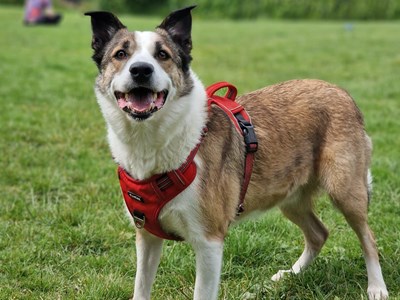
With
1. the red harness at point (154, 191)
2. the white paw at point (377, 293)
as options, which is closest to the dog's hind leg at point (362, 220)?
the white paw at point (377, 293)

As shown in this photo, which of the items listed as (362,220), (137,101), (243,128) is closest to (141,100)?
(137,101)

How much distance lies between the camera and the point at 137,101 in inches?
127

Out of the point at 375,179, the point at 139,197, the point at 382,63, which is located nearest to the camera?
the point at 139,197

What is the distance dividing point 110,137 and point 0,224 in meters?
1.76

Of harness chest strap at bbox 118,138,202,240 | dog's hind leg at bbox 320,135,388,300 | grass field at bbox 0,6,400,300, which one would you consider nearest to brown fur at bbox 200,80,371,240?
dog's hind leg at bbox 320,135,388,300

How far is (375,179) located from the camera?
593 cm

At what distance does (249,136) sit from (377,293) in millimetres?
1296

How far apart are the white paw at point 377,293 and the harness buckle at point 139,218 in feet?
5.06

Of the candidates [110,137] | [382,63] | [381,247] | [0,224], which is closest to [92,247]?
[0,224]

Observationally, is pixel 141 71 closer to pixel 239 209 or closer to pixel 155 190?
pixel 155 190

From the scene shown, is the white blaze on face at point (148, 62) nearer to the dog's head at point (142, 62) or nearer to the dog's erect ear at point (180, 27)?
the dog's head at point (142, 62)

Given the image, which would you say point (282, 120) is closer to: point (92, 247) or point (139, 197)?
point (139, 197)

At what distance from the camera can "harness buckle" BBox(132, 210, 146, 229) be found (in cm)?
338

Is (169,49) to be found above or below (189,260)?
above
